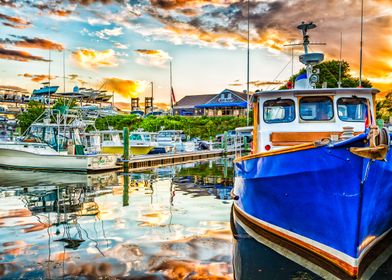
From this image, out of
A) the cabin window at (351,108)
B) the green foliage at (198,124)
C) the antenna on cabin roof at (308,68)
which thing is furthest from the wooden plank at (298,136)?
the green foliage at (198,124)

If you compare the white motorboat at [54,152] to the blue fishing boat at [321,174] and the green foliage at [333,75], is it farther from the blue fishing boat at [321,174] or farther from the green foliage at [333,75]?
the green foliage at [333,75]

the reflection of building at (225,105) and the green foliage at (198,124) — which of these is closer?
the green foliage at (198,124)

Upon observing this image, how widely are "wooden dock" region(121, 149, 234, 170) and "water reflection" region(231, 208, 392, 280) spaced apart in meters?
18.2

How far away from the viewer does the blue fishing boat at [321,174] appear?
6.51 metres

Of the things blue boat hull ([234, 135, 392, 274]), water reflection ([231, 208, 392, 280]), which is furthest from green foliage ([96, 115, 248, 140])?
blue boat hull ([234, 135, 392, 274])

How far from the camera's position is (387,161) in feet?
24.1

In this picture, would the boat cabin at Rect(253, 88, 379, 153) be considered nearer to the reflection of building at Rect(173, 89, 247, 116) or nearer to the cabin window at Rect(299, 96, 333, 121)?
the cabin window at Rect(299, 96, 333, 121)

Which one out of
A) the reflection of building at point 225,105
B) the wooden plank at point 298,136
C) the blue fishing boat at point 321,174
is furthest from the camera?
the reflection of building at point 225,105

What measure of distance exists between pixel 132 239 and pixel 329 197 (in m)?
4.57

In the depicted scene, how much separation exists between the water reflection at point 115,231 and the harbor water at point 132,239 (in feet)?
0.06

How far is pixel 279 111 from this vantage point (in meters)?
9.70

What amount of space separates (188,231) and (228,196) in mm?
6102

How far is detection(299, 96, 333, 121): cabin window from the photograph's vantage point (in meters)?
9.45

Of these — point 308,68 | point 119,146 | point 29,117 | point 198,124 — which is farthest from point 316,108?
point 198,124
